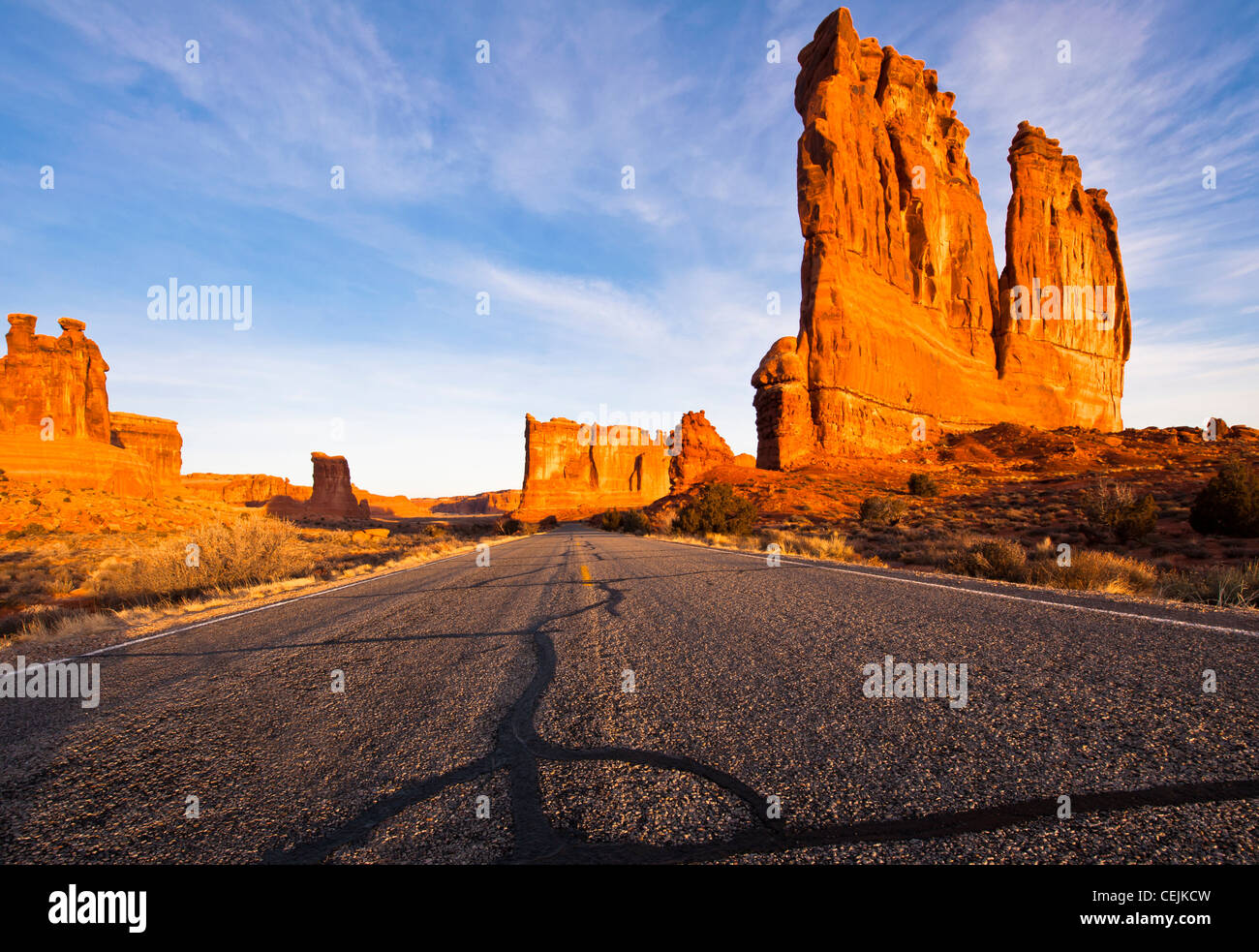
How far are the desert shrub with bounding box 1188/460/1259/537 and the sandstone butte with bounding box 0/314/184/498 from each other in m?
64.4

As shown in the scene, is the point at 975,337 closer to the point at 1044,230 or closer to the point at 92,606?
the point at 1044,230

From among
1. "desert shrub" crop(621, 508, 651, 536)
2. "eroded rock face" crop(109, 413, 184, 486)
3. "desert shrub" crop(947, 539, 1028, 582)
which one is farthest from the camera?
"eroded rock face" crop(109, 413, 184, 486)

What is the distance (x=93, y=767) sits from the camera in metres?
2.35

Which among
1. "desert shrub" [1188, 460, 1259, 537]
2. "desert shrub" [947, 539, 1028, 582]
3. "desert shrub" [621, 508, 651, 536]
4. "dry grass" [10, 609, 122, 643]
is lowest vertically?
"desert shrub" [621, 508, 651, 536]

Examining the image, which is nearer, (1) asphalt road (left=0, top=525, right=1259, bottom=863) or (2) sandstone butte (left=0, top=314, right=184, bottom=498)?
(1) asphalt road (left=0, top=525, right=1259, bottom=863)

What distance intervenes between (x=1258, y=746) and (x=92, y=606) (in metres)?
15.7

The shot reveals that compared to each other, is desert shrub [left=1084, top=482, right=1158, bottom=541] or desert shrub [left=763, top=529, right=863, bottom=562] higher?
desert shrub [left=1084, top=482, right=1158, bottom=541]

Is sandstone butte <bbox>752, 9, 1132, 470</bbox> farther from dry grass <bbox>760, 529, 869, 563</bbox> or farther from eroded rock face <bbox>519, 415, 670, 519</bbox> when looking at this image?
eroded rock face <bbox>519, 415, 670, 519</bbox>

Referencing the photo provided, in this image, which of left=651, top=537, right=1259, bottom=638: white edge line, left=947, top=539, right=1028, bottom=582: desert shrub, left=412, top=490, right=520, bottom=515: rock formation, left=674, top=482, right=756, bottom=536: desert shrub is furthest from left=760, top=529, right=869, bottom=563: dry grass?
left=412, top=490, right=520, bottom=515: rock formation

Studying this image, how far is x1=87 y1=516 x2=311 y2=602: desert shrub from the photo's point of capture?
9898mm

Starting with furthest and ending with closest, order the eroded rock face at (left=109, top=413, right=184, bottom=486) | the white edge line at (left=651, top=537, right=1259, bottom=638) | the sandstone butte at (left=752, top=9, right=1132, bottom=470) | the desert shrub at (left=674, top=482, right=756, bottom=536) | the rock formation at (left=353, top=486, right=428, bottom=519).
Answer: the rock formation at (left=353, top=486, right=428, bottom=519) < the eroded rock face at (left=109, top=413, right=184, bottom=486) < the sandstone butte at (left=752, top=9, right=1132, bottom=470) < the desert shrub at (left=674, top=482, right=756, bottom=536) < the white edge line at (left=651, top=537, right=1259, bottom=638)

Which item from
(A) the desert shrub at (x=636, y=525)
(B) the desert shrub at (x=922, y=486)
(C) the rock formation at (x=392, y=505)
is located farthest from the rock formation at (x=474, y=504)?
(B) the desert shrub at (x=922, y=486)
